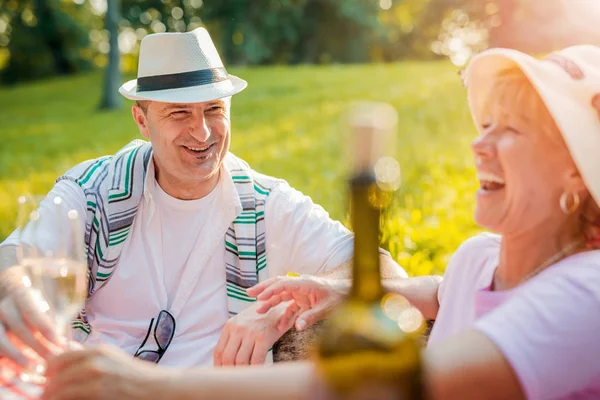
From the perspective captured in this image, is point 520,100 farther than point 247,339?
No

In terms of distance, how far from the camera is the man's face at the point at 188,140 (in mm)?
3350

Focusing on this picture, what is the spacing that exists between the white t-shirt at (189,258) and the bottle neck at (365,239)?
2048mm

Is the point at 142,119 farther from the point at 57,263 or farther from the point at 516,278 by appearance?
the point at 516,278

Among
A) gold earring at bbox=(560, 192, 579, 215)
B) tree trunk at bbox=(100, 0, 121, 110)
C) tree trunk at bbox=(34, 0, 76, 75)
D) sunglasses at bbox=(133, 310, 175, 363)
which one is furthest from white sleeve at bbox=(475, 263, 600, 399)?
tree trunk at bbox=(34, 0, 76, 75)

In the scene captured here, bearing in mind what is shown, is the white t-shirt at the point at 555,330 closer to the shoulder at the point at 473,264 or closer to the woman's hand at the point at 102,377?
the shoulder at the point at 473,264

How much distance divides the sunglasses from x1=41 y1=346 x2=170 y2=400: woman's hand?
1764 mm

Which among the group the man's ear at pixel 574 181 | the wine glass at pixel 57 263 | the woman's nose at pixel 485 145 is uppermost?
the woman's nose at pixel 485 145

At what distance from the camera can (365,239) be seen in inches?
44.1

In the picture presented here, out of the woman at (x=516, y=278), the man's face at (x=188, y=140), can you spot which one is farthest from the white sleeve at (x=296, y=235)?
the woman at (x=516, y=278)

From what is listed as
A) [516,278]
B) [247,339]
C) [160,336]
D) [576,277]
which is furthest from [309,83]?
[576,277]

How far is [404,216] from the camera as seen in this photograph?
6141mm

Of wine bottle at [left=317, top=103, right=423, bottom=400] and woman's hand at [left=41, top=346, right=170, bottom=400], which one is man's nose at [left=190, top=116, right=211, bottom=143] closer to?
woman's hand at [left=41, top=346, right=170, bottom=400]

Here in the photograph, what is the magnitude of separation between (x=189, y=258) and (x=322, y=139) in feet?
26.4

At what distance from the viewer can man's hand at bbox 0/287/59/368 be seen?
168 cm
